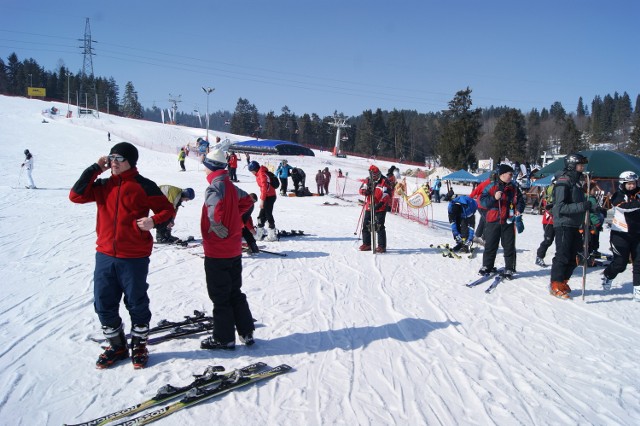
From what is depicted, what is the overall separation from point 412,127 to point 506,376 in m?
107

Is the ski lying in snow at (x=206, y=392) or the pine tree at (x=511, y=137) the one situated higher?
the pine tree at (x=511, y=137)

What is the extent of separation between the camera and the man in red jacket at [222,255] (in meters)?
3.96

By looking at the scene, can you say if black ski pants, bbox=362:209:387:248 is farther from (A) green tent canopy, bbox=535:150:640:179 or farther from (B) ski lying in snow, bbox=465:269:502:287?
(A) green tent canopy, bbox=535:150:640:179

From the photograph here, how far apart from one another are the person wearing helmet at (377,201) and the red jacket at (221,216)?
533cm

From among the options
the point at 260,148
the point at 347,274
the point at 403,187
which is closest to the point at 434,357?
the point at 347,274

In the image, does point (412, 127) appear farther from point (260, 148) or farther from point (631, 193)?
point (631, 193)

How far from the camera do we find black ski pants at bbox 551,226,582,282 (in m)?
6.33

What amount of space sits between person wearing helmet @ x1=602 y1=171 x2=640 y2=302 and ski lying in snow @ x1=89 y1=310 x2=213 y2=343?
638 centimetres

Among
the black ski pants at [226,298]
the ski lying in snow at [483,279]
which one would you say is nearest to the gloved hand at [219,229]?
the black ski pants at [226,298]

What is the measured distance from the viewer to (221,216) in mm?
3918

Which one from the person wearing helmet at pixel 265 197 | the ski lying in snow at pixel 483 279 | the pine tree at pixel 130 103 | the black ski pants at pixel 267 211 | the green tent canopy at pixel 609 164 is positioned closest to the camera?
the ski lying in snow at pixel 483 279

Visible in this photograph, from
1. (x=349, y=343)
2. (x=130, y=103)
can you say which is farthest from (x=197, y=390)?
(x=130, y=103)

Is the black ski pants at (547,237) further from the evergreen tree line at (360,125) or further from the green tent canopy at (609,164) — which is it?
the evergreen tree line at (360,125)

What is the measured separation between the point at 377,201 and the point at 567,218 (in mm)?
3807
